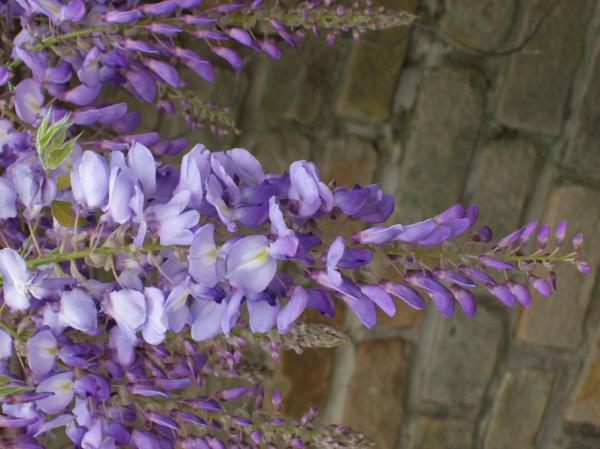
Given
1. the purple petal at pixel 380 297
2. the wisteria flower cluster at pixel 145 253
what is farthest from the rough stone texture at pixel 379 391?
the purple petal at pixel 380 297

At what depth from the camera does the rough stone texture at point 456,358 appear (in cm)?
169

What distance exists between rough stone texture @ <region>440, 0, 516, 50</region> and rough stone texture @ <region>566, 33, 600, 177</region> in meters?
0.23

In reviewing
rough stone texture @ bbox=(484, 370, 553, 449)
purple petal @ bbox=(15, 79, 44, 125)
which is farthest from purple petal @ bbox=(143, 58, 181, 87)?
rough stone texture @ bbox=(484, 370, 553, 449)

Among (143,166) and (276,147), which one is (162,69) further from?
(276,147)

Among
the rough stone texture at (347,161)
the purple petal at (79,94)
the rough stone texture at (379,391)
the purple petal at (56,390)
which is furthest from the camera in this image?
the rough stone texture at (379,391)

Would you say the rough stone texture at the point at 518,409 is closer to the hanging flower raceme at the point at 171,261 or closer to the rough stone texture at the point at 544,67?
the rough stone texture at the point at 544,67

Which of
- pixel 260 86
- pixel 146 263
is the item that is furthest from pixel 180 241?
pixel 260 86

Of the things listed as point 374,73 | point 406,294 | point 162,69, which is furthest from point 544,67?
point 406,294

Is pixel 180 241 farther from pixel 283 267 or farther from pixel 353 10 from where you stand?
pixel 283 267

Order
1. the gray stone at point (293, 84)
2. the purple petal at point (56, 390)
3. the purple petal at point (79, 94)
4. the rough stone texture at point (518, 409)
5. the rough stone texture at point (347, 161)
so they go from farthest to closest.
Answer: the rough stone texture at point (518, 409) < the rough stone texture at point (347, 161) < the gray stone at point (293, 84) < the purple petal at point (79, 94) < the purple petal at point (56, 390)

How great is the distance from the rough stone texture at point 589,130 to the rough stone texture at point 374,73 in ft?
1.42

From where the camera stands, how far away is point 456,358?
171 cm

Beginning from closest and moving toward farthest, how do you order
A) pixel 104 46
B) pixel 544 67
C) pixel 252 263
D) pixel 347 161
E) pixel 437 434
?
pixel 252 263 < pixel 104 46 < pixel 347 161 < pixel 544 67 < pixel 437 434

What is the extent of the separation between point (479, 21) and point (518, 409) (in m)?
0.86
